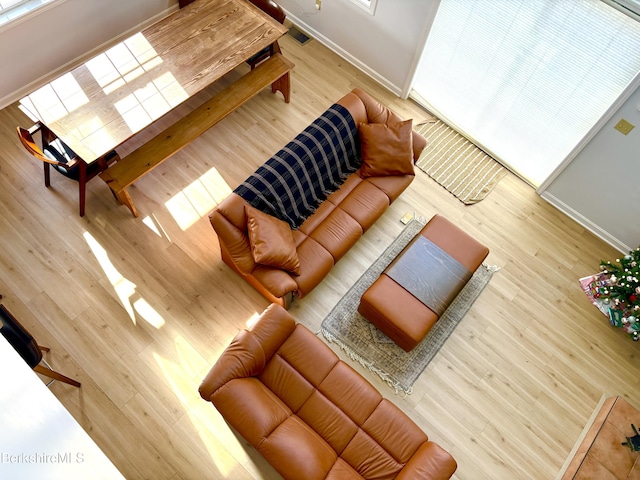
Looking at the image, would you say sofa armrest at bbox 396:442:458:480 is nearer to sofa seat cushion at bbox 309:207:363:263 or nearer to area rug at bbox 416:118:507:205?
sofa seat cushion at bbox 309:207:363:263

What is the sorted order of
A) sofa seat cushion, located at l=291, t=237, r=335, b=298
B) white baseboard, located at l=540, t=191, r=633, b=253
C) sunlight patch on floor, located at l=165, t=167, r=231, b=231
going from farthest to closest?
white baseboard, located at l=540, t=191, r=633, b=253, sunlight patch on floor, located at l=165, t=167, r=231, b=231, sofa seat cushion, located at l=291, t=237, r=335, b=298

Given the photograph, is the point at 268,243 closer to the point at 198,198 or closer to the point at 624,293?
the point at 198,198

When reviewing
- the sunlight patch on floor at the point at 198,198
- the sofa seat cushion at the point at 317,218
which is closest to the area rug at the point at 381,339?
the sofa seat cushion at the point at 317,218

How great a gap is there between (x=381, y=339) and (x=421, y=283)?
589 millimetres

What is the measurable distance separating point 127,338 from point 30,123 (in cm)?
251

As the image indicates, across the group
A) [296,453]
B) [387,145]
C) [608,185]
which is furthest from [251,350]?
[608,185]

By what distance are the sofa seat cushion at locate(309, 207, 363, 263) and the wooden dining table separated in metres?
1.56

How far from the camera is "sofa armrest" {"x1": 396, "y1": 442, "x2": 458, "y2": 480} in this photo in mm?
2895

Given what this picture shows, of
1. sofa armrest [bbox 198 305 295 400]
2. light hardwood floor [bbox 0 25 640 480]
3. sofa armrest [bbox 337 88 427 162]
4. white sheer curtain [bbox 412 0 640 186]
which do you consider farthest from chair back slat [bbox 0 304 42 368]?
white sheer curtain [bbox 412 0 640 186]

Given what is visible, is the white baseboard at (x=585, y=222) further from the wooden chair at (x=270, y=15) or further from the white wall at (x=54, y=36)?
the white wall at (x=54, y=36)

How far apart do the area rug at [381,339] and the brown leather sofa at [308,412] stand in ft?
1.51

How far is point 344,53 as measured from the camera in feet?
17.6

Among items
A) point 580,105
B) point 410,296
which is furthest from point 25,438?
point 580,105

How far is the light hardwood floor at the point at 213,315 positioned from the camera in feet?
11.4
